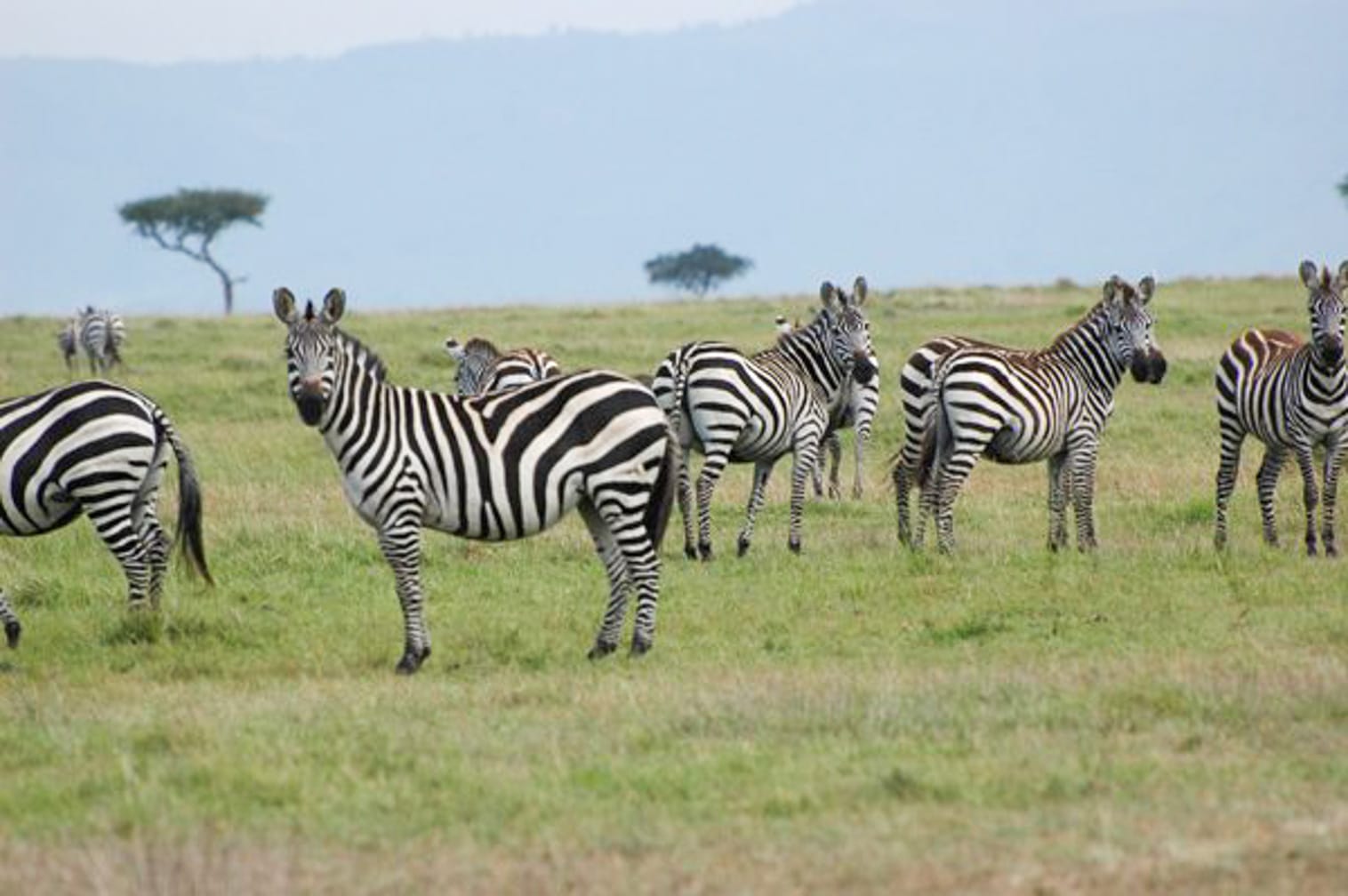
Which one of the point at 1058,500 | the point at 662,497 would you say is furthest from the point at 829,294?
the point at 662,497

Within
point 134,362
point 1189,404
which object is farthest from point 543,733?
point 134,362

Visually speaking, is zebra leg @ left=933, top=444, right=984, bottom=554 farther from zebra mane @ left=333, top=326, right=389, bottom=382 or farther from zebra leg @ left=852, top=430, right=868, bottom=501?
zebra mane @ left=333, top=326, right=389, bottom=382

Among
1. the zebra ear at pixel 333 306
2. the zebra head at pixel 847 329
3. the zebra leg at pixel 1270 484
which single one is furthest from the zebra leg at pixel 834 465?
the zebra ear at pixel 333 306

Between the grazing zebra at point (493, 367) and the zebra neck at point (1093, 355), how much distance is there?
4.61 meters

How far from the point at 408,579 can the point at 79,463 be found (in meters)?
2.33

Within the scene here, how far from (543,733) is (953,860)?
265 cm

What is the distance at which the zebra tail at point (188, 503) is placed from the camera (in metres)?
12.9

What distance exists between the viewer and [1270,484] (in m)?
15.7

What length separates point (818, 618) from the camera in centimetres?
1242

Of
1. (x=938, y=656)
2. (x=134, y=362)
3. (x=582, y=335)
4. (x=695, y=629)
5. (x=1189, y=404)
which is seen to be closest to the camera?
(x=938, y=656)

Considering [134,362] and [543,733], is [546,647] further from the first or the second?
[134,362]

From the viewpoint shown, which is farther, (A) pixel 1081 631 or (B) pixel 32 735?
(A) pixel 1081 631

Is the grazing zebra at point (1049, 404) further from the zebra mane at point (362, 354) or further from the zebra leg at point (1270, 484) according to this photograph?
the zebra mane at point (362, 354)

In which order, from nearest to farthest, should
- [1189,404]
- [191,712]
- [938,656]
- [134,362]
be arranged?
1. [191,712]
2. [938,656]
3. [1189,404]
4. [134,362]
